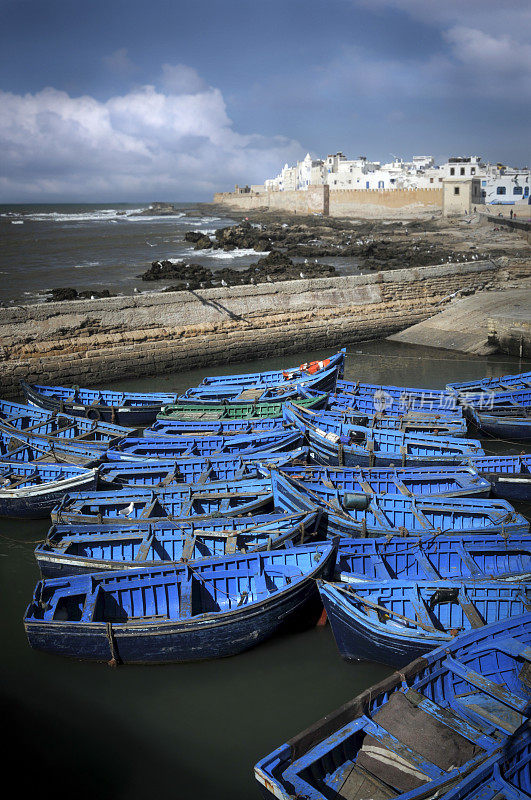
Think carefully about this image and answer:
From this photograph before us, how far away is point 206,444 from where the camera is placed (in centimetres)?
1461

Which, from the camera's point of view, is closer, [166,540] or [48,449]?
[166,540]

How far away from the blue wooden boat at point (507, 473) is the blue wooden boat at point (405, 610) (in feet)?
13.9

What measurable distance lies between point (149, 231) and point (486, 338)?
2924 inches

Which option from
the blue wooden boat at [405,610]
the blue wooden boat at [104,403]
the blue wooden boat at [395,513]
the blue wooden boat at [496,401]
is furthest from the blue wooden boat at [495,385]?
the blue wooden boat at [405,610]

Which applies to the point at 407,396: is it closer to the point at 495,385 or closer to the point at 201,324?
the point at 495,385

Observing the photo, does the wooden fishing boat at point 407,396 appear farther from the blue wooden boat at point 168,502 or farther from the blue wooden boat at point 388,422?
the blue wooden boat at point 168,502

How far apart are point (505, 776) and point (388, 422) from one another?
10086 millimetres

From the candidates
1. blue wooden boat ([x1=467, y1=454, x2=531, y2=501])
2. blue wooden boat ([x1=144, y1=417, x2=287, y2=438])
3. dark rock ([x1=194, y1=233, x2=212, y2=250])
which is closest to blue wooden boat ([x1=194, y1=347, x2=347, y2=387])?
blue wooden boat ([x1=144, y1=417, x2=287, y2=438])

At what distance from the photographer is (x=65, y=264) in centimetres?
5331

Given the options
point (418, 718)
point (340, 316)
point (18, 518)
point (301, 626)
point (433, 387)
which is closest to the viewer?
point (418, 718)

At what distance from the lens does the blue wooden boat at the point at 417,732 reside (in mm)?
6070

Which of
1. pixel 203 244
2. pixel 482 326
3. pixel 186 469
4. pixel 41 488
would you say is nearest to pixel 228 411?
pixel 186 469

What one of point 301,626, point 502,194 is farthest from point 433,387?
point 502,194

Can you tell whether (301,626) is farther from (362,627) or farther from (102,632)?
(102,632)
